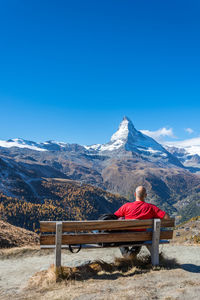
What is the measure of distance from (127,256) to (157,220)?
181 cm

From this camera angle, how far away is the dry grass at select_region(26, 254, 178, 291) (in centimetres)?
743

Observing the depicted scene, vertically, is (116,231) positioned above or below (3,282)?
above

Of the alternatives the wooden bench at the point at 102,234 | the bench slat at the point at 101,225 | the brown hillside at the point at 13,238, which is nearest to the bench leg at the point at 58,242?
the wooden bench at the point at 102,234

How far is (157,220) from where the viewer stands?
8.66 meters

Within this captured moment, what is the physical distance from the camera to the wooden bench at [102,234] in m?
7.95

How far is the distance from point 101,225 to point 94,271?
1522mm

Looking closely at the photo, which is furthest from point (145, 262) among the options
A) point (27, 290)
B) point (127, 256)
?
point (27, 290)

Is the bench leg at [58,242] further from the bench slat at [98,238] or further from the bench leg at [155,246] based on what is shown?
the bench leg at [155,246]

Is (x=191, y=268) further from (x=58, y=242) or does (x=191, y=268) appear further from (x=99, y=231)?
(x=58, y=242)

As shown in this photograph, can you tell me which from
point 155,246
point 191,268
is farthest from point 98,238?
point 191,268

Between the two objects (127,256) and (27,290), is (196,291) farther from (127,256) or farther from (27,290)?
(27,290)

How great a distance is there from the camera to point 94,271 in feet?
27.6

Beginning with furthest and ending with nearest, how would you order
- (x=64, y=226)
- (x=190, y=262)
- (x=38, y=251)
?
(x=38, y=251), (x=190, y=262), (x=64, y=226)

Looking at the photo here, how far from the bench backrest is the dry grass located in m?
0.85
